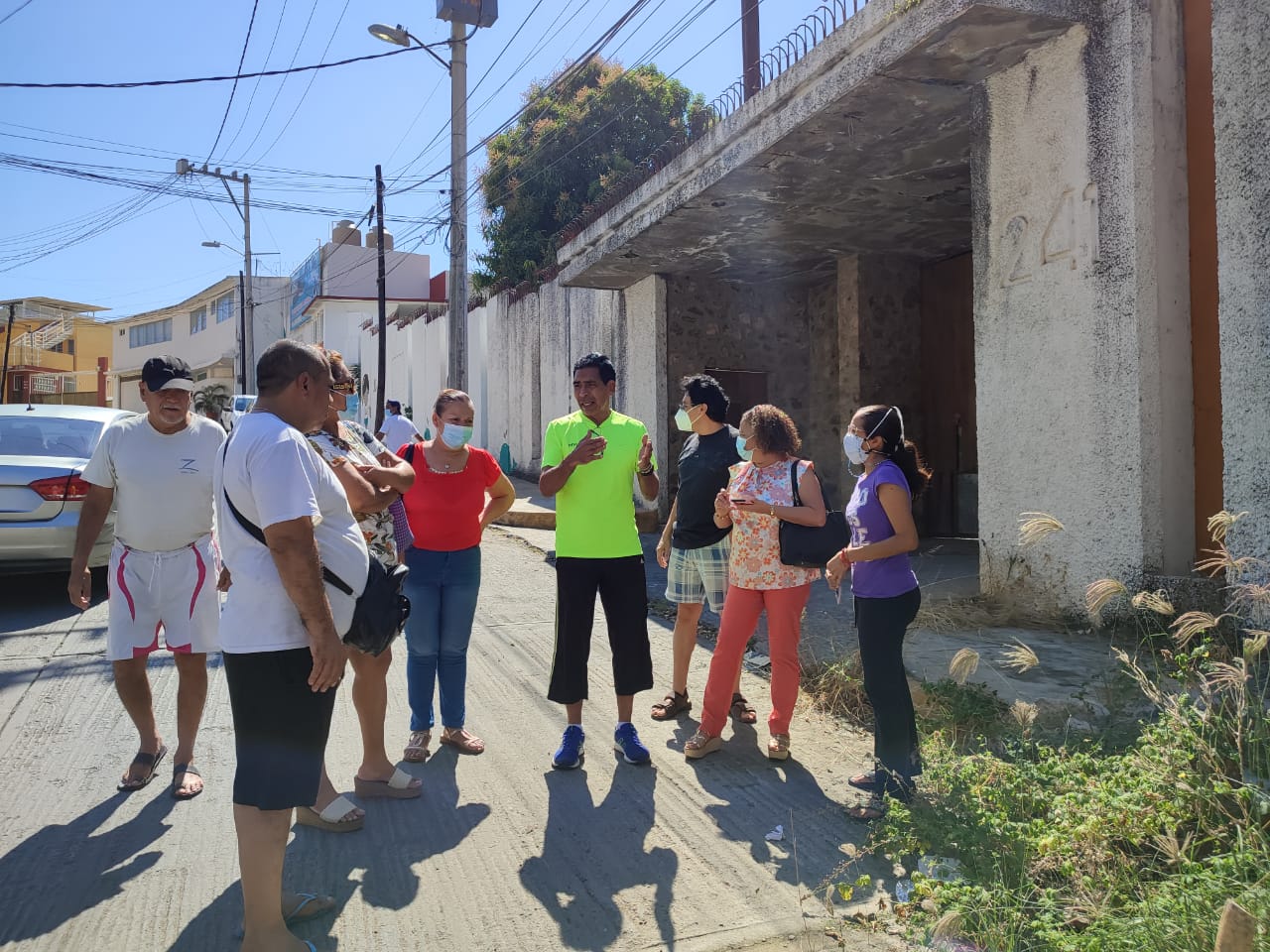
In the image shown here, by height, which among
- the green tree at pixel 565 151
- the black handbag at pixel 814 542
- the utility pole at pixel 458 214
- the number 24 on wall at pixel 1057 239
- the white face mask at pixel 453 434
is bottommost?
the black handbag at pixel 814 542

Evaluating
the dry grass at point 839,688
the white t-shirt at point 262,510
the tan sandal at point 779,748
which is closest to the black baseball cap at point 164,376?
the white t-shirt at point 262,510

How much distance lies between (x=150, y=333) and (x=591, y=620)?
181 feet

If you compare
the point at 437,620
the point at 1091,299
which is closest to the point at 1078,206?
the point at 1091,299

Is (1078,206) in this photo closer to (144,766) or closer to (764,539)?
(764,539)

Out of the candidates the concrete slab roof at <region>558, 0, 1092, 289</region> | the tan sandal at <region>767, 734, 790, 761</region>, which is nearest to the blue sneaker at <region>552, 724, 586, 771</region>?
the tan sandal at <region>767, 734, 790, 761</region>

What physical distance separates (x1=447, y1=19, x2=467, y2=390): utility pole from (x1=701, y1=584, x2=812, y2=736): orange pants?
10596 millimetres

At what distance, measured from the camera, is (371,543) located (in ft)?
11.5

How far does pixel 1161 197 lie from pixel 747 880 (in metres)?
4.51

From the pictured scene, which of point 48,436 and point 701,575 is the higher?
point 48,436

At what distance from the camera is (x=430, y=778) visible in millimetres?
Answer: 3807

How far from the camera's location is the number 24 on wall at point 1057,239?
17.6ft

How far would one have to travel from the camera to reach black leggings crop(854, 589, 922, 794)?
11.3 feet

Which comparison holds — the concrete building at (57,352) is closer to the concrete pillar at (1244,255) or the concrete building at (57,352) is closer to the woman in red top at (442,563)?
the woman in red top at (442,563)

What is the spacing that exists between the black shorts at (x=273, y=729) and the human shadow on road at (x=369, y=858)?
0.50m
